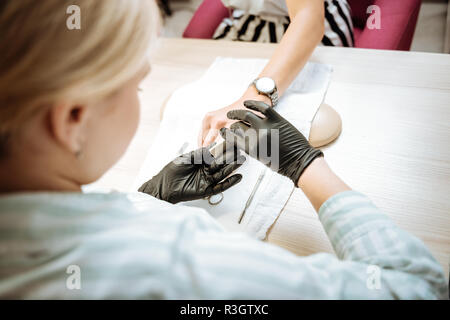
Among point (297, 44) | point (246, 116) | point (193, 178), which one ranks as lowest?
point (193, 178)

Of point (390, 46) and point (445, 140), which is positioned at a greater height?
point (390, 46)

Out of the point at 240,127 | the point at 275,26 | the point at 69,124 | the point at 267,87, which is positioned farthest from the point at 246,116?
the point at 275,26

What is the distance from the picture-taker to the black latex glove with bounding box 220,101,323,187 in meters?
0.59

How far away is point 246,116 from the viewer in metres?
0.66

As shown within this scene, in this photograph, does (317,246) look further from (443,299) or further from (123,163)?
(123,163)

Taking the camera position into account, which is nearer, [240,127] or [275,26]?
[240,127]

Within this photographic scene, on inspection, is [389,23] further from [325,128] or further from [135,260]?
[135,260]

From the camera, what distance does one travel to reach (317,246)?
535mm

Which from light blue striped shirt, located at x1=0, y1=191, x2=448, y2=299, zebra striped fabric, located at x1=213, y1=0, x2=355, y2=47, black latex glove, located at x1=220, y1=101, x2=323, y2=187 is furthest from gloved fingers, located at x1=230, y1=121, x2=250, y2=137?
zebra striped fabric, located at x1=213, y1=0, x2=355, y2=47

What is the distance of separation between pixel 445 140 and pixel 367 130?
0.51 ft

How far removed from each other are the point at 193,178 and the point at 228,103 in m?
0.25

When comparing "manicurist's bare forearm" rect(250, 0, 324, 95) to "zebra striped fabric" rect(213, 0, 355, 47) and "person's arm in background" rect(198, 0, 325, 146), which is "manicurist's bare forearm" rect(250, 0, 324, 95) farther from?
"zebra striped fabric" rect(213, 0, 355, 47)

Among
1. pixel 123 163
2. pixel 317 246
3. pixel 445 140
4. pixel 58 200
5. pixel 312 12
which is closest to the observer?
pixel 58 200
